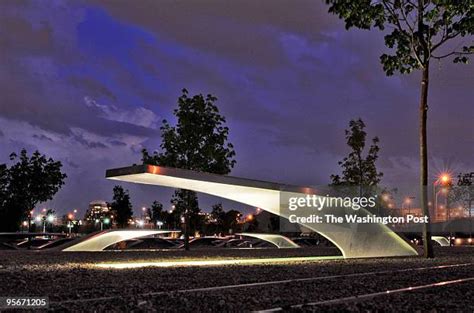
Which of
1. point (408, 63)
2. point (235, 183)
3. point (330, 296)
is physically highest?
point (408, 63)

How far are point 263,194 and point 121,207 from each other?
2887 inches

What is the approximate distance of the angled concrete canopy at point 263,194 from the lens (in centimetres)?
1917

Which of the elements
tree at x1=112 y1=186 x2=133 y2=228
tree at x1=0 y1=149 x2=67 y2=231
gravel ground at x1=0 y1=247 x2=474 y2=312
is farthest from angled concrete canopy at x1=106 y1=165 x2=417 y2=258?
tree at x1=112 y1=186 x2=133 y2=228

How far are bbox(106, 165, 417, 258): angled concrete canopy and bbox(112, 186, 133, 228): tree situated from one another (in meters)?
71.4

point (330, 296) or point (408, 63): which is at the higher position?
point (408, 63)

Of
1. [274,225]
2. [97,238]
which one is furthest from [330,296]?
[274,225]

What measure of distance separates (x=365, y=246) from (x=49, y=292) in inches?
707

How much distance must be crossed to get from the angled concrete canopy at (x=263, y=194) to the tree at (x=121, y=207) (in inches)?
2810

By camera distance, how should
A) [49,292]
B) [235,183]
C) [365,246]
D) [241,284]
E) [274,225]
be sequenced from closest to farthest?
[49,292], [241,284], [235,183], [365,246], [274,225]

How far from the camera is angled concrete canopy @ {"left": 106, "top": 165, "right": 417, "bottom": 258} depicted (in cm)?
→ 1917

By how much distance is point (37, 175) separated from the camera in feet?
151

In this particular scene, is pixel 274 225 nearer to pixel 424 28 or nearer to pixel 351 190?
pixel 351 190

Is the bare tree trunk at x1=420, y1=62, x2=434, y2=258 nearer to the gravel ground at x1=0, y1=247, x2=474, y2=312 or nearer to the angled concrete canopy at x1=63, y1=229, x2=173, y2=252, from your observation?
the gravel ground at x1=0, y1=247, x2=474, y2=312

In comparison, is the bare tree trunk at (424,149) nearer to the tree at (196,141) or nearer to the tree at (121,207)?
the tree at (196,141)
